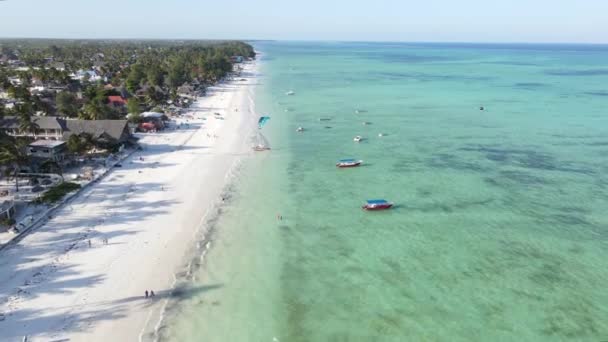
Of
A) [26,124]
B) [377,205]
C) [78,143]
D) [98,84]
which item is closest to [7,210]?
[78,143]

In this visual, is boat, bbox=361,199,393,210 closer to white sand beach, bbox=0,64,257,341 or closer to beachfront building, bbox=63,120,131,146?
white sand beach, bbox=0,64,257,341

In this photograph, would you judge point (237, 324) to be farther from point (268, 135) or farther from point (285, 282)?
point (268, 135)

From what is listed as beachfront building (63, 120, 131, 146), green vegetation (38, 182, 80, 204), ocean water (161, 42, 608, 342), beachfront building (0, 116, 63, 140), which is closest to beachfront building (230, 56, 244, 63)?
ocean water (161, 42, 608, 342)

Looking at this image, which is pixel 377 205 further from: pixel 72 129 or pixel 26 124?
pixel 26 124

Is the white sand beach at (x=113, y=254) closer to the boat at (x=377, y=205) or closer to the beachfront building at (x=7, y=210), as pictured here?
the beachfront building at (x=7, y=210)

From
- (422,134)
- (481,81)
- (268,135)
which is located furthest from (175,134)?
(481,81)

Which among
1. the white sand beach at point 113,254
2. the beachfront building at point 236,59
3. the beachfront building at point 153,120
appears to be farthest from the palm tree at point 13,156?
the beachfront building at point 236,59
